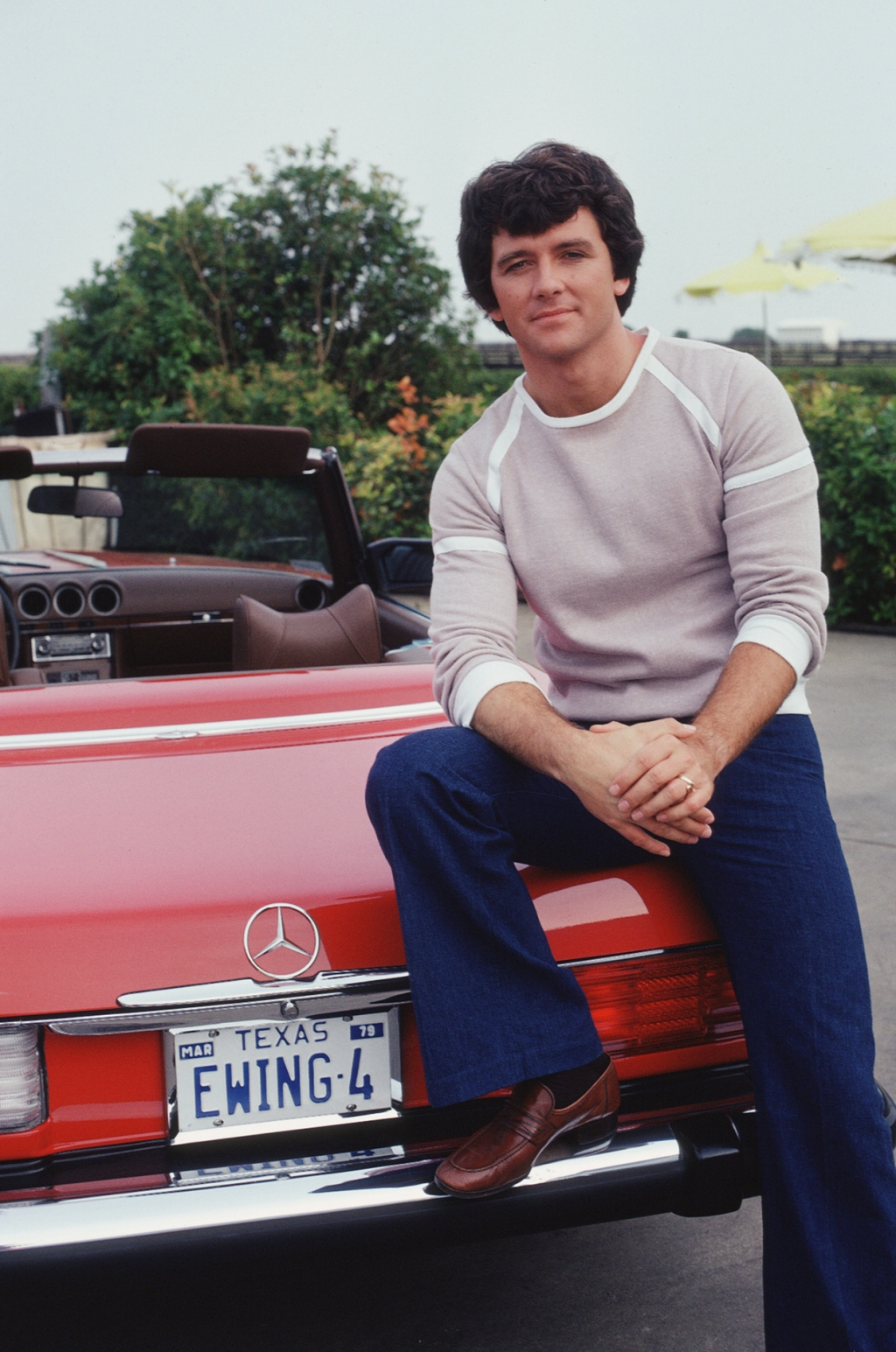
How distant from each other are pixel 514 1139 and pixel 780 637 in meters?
0.88

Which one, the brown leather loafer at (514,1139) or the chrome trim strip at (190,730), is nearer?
the brown leather loafer at (514,1139)

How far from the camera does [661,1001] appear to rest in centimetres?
193

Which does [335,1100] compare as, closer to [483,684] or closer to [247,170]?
[483,684]

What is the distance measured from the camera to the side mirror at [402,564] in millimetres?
3604

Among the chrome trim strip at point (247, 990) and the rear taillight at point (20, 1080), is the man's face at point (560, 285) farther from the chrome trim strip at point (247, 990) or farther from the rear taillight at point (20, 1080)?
the rear taillight at point (20, 1080)

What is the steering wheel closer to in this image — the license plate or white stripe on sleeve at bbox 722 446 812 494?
the license plate

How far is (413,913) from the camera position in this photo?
178 cm

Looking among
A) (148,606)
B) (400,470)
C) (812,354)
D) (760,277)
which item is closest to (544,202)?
(148,606)

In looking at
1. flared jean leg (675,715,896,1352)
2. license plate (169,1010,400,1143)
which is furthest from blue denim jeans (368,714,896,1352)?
license plate (169,1010,400,1143)

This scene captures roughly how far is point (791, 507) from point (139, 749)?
1207mm

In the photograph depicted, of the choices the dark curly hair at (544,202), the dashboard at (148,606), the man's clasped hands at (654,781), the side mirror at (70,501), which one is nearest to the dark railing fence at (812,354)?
the dashboard at (148,606)

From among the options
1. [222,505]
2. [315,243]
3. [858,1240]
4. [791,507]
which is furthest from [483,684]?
[315,243]

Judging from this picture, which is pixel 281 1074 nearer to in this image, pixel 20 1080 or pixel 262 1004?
pixel 262 1004

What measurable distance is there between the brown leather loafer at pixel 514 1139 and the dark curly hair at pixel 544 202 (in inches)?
56.3
